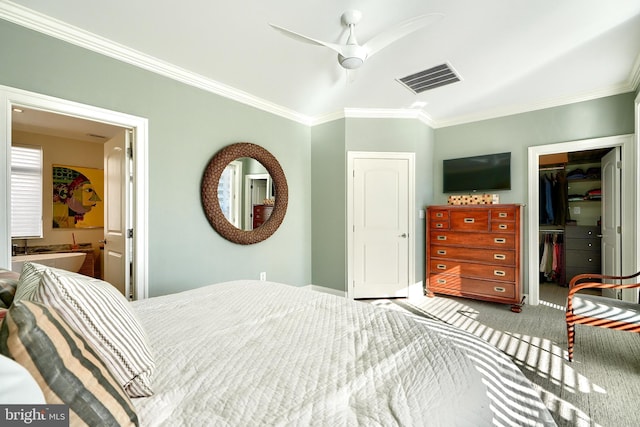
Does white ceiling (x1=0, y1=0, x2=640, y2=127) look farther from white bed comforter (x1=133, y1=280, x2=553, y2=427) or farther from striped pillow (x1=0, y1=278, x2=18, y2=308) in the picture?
white bed comforter (x1=133, y1=280, x2=553, y2=427)

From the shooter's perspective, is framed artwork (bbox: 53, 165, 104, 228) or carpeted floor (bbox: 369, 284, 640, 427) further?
framed artwork (bbox: 53, 165, 104, 228)

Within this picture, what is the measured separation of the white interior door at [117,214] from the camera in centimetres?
260

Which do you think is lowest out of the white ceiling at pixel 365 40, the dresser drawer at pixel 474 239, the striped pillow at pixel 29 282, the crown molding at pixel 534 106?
the dresser drawer at pixel 474 239

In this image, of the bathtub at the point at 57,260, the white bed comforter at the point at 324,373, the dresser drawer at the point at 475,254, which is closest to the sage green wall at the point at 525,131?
the dresser drawer at the point at 475,254

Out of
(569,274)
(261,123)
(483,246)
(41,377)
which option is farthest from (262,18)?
(569,274)

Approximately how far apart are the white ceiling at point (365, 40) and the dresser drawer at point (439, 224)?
1568 mm

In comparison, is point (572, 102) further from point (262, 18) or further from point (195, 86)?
point (195, 86)

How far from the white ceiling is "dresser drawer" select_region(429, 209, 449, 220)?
1.42 m

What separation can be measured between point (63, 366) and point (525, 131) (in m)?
4.68

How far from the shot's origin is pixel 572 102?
339 cm

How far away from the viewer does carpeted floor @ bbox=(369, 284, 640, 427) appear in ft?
5.50

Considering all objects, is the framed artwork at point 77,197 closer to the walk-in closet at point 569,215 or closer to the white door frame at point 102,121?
the white door frame at point 102,121

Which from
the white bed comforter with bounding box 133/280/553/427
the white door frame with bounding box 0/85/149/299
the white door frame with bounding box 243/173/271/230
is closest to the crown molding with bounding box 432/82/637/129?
the white door frame with bounding box 243/173/271/230

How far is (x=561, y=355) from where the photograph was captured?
7.49 feet
